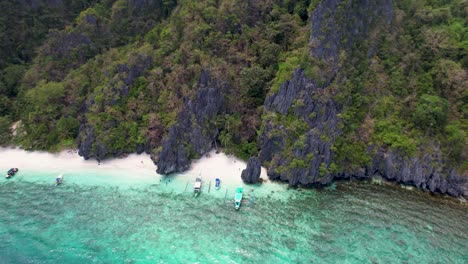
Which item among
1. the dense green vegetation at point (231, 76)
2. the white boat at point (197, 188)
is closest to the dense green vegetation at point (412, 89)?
the dense green vegetation at point (231, 76)

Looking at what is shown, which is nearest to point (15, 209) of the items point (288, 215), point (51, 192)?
point (51, 192)

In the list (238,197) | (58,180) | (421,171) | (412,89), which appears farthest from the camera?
(412,89)

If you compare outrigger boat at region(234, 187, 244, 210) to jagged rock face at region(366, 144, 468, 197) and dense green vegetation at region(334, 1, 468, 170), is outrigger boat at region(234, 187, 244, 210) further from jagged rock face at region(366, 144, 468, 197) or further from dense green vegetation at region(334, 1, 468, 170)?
jagged rock face at region(366, 144, 468, 197)

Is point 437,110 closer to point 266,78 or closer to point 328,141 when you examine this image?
point 328,141

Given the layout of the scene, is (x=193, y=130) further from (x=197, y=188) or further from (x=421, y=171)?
(x=421, y=171)

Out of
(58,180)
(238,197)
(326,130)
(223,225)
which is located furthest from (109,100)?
(326,130)

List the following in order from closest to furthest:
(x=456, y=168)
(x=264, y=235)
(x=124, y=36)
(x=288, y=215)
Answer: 1. (x=264, y=235)
2. (x=288, y=215)
3. (x=456, y=168)
4. (x=124, y=36)
